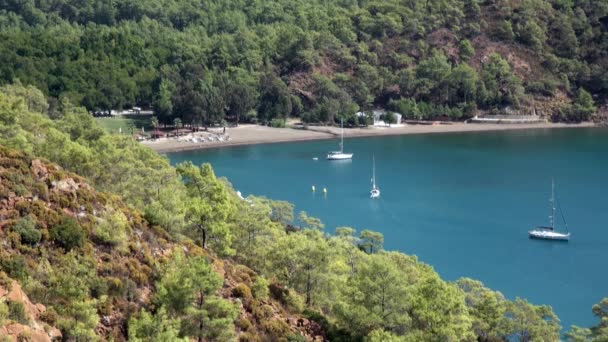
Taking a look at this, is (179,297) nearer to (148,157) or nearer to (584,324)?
(148,157)

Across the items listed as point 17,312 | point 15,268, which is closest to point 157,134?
point 15,268

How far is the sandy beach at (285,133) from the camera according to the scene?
10619 centimetres

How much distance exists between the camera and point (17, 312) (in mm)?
22219

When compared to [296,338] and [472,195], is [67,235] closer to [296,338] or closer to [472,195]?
[296,338]

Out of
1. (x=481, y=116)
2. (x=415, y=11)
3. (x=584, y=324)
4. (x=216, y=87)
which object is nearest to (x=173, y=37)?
(x=216, y=87)

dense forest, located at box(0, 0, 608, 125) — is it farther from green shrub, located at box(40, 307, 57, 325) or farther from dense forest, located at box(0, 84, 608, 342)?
green shrub, located at box(40, 307, 57, 325)

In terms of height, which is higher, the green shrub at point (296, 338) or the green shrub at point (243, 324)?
the green shrub at point (243, 324)

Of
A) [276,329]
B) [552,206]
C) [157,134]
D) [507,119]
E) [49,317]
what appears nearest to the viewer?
[49,317]

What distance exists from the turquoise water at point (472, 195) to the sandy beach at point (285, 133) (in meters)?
2.70

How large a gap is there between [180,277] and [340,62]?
111 m

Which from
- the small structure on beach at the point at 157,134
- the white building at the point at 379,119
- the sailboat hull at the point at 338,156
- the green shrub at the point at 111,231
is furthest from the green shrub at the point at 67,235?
the white building at the point at 379,119

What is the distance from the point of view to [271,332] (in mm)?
28219

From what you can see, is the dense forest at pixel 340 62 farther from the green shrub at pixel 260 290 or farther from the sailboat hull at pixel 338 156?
the green shrub at pixel 260 290

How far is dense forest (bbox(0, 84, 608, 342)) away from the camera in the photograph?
24.7 meters
